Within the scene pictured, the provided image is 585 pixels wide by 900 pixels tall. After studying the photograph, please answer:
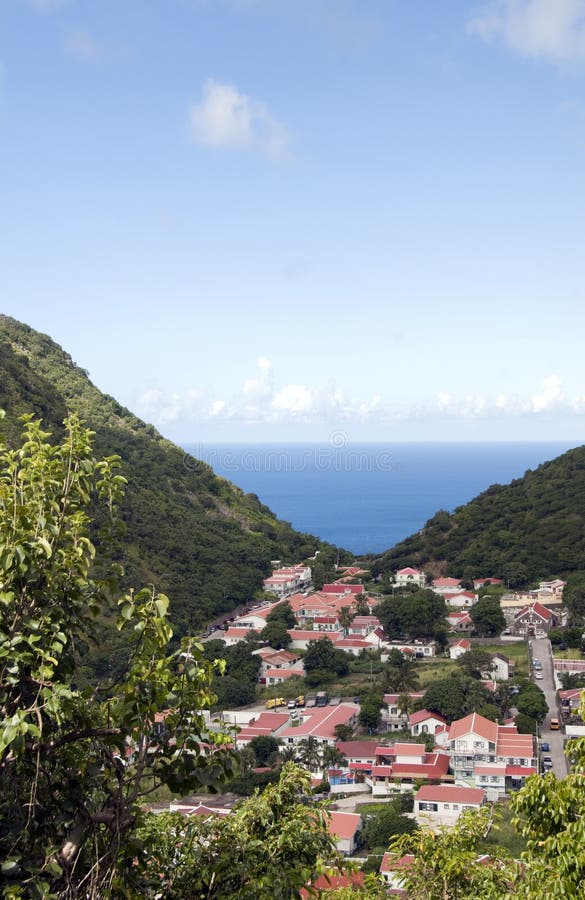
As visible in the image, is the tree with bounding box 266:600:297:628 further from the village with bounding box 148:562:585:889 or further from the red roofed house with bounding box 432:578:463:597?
the red roofed house with bounding box 432:578:463:597

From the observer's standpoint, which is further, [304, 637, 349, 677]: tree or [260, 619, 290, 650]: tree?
[260, 619, 290, 650]: tree

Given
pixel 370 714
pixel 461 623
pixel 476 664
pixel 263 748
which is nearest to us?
pixel 263 748

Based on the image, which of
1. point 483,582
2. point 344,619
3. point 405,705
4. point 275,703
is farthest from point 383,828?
point 483,582

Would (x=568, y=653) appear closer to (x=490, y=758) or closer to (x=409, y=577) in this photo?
(x=490, y=758)

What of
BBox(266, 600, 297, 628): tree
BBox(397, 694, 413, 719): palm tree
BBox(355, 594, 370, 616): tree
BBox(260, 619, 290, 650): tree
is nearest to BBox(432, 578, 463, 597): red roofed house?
BBox(355, 594, 370, 616): tree

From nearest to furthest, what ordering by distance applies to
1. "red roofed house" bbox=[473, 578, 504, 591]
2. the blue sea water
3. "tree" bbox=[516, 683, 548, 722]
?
1. "tree" bbox=[516, 683, 548, 722]
2. "red roofed house" bbox=[473, 578, 504, 591]
3. the blue sea water

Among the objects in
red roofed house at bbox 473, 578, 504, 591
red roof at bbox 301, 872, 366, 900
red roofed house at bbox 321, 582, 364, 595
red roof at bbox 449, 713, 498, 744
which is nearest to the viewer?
red roof at bbox 301, 872, 366, 900

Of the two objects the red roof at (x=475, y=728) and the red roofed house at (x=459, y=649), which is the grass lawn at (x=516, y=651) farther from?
the red roof at (x=475, y=728)

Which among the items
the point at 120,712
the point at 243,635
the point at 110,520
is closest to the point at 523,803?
the point at 120,712
